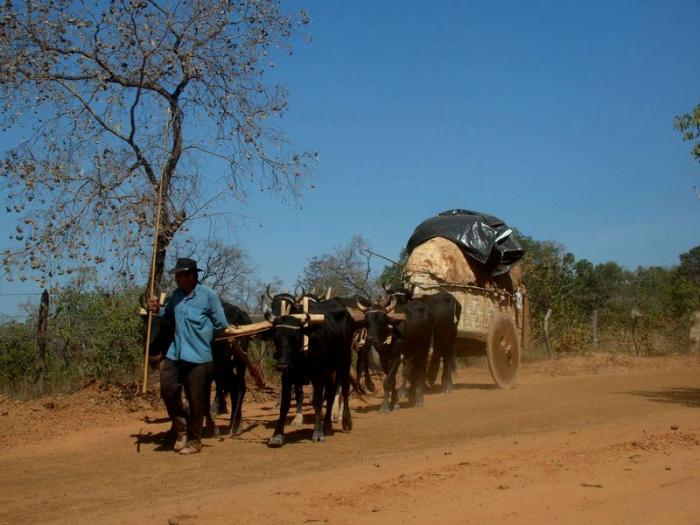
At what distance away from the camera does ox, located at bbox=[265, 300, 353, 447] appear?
31.4ft

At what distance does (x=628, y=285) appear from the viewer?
51.8 meters

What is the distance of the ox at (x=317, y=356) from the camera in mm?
9586

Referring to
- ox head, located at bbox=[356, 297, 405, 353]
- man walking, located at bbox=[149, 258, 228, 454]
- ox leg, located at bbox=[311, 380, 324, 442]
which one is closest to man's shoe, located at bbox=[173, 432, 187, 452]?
man walking, located at bbox=[149, 258, 228, 454]

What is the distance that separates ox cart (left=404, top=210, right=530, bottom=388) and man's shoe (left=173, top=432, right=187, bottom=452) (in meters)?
6.86

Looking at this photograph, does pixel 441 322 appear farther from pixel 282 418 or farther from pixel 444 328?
pixel 282 418

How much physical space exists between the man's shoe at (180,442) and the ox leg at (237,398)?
130 cm

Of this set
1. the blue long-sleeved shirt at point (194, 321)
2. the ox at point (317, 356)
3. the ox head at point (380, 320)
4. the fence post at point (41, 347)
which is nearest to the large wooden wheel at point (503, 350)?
the ox head at point (380, 320)

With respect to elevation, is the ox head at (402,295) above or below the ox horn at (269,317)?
above

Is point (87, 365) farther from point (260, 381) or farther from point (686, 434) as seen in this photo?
point (686, 434)

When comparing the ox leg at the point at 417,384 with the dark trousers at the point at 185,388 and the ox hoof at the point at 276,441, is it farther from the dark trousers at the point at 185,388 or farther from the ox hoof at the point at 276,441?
the dark trousers at the point at 185,388

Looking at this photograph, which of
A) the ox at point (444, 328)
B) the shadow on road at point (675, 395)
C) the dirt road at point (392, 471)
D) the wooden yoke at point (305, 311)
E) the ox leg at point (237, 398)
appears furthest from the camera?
the ox at point (444, 328)

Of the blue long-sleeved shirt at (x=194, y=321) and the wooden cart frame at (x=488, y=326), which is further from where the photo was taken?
the wooden cart frame at (x=488, y=326)

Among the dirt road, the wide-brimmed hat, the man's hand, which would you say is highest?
the wide-brimmed hat

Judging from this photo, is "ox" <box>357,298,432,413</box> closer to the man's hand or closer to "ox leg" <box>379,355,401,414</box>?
"ox leg" <box>379,355,401,414</box>
